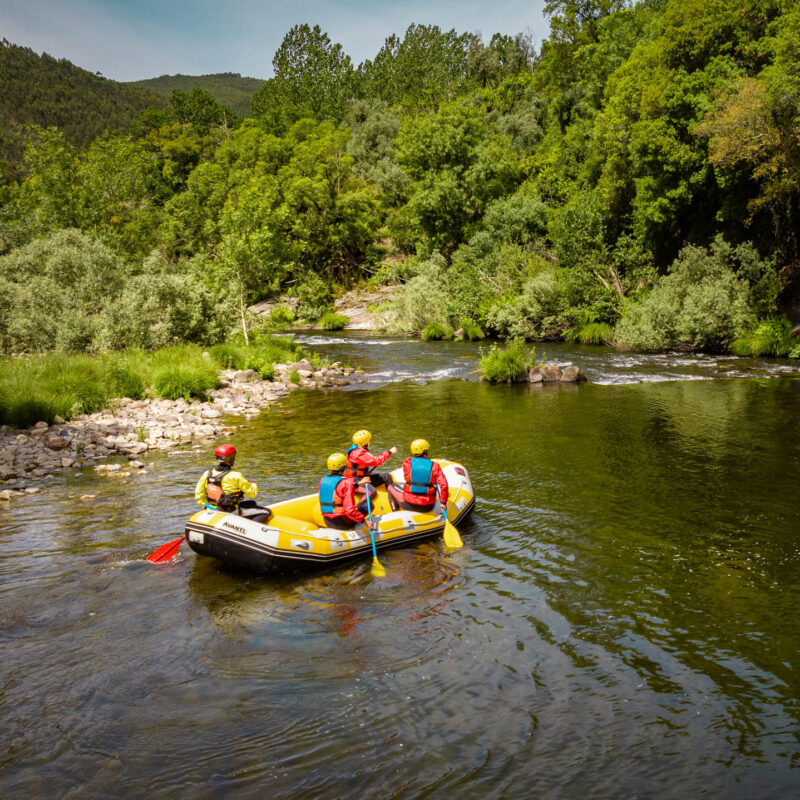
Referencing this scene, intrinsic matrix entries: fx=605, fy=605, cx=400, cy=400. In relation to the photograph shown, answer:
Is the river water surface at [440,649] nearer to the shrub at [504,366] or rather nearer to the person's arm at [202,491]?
the person's arm at [202,491]

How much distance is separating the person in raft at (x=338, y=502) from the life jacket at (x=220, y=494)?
3.47 ft

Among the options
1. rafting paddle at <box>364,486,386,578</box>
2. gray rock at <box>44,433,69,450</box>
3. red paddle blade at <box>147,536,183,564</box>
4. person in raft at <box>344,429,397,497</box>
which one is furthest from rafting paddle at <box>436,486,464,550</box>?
gray rock at <box>44,433,69,450</box>

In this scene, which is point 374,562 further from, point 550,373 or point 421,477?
point 550,373

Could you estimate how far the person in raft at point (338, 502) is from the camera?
7.66 meters

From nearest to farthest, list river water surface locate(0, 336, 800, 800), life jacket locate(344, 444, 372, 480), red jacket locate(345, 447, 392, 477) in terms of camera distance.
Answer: river water surface locate(0, 336, 800, 800), life jacket locate(344, 444, 372, 480), red jacket locate(345, 447, 392, 477)

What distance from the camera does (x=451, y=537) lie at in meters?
8.01

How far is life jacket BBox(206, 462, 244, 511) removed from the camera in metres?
7.52

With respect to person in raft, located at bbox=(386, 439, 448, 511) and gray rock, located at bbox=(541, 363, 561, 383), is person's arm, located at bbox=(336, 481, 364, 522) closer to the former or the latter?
person in raft, located at bbox=(386, 439, 448, 511)

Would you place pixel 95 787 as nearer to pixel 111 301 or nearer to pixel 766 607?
pixel 766 607

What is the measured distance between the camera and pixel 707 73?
23.8 m

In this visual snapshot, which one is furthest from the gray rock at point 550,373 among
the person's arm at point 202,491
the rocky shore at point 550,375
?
the person's arm at point 202,491

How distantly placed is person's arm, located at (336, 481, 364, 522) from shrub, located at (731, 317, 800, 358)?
64.9 ft

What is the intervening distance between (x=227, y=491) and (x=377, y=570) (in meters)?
2.09

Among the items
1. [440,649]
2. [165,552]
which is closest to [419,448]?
[440,649]
